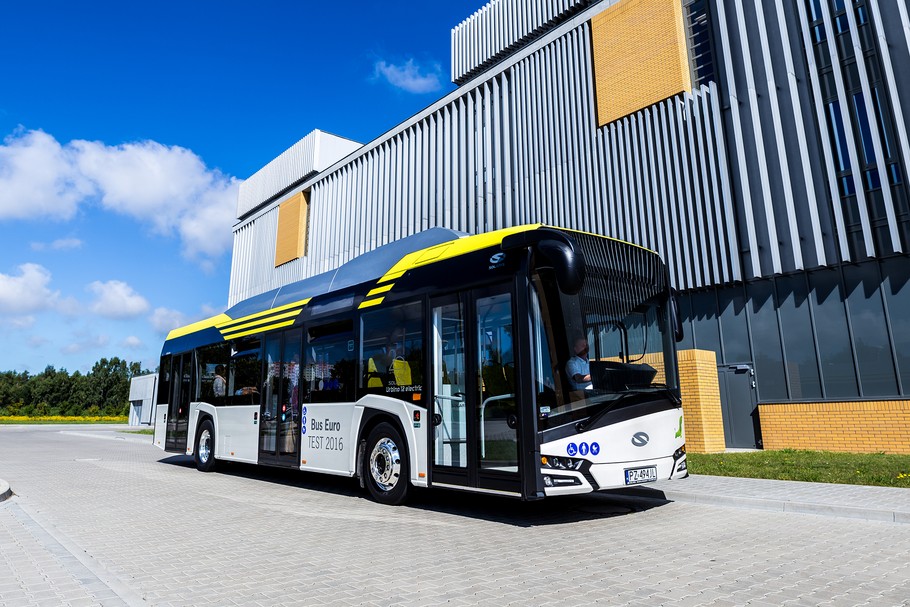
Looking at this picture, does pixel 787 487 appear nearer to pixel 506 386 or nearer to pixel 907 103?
pixel 506 386

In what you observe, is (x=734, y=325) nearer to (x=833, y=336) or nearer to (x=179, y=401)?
(x=833, y=336)

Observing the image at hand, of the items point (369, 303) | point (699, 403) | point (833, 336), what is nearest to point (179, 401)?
point (369, 303)

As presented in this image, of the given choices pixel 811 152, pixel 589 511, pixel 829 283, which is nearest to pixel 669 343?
pixel 589 511

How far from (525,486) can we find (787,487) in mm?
4906

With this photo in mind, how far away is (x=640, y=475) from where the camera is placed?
22.0 ft

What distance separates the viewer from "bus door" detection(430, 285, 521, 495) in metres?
6.79

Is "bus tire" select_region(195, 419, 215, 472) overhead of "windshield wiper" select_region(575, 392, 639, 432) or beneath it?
beneath

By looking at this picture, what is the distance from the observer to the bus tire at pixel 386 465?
8.19 m

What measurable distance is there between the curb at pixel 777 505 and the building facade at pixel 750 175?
8.55m

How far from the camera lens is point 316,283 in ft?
35.8

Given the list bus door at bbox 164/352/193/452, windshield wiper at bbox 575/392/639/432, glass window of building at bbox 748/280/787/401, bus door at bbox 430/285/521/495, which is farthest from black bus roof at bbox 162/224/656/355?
glass window of building at bbox 748/280/787/401

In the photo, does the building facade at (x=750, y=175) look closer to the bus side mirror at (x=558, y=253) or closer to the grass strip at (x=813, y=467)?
the grass strip at (x=813, y=467)

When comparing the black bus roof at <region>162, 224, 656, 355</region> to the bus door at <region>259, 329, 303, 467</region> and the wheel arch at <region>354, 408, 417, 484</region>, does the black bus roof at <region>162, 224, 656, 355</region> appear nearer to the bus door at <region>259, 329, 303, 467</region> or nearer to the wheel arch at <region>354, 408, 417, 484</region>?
the bus door at <region>259, 329, 303, 467</region>

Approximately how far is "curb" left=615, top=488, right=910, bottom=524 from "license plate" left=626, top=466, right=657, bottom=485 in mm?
1797
